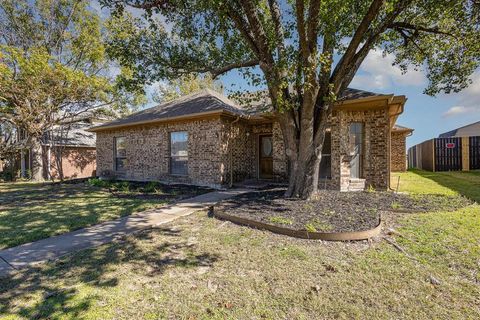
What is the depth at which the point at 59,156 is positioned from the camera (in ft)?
51.0

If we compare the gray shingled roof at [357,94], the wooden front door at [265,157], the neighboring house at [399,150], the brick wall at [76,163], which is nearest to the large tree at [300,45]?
the gray shingled roof at [357,94]

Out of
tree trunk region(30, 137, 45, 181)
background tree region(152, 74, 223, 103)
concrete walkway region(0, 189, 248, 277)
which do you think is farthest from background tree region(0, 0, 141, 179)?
background tree region(152, 74, 223, 103)

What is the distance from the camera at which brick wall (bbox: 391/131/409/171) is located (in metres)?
16.6

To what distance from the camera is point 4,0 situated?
45.7ft

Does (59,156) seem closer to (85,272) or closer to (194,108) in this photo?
(194,108)

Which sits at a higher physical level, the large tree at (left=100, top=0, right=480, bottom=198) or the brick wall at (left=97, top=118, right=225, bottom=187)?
the large tree at (left=100, top=0, right=480, bottom=198)

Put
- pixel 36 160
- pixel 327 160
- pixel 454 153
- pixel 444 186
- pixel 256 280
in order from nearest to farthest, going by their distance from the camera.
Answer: pixel 256 280
pixel 327 160
pixel 444 186
pixel 36 160
pixel 454 153

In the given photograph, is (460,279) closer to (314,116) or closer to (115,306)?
(115,306)

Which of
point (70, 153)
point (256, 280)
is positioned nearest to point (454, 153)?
point (256, 280)

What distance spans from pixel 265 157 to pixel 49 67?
36.0 feet

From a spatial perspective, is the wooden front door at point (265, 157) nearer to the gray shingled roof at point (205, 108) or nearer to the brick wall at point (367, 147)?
the gray shingled roof at point (205, 108)

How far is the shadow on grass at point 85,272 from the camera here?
2441mm

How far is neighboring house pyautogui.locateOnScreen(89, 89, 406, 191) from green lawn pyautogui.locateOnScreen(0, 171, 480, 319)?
4448 millimetres

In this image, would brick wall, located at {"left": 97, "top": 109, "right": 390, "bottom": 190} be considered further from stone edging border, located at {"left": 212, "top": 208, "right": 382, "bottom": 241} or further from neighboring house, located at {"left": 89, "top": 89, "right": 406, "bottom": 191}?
stone edging border, located at {"left": 212, "top": 208, "right": 382, "bottom": 241}
